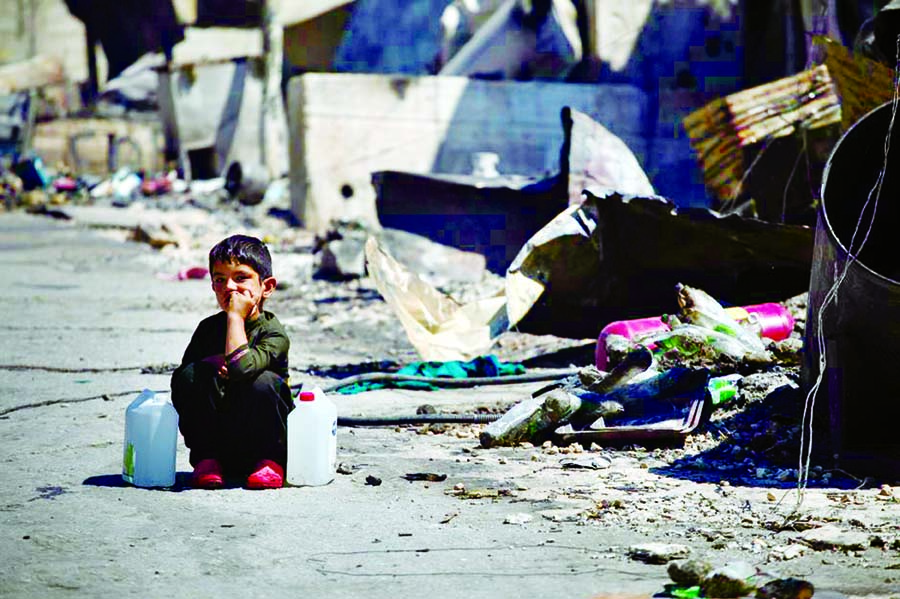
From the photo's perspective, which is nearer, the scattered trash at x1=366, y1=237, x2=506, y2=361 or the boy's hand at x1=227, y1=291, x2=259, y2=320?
the boy's hand at x1=227, y1=291, x2=259, y2=320

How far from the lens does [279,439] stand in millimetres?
3674

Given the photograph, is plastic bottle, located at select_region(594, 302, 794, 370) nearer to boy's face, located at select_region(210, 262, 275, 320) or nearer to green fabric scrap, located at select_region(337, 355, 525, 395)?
green fabric scrap, located at select_region(337, 355, 525, 395)

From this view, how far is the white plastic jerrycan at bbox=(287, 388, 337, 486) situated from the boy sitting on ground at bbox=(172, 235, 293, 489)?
3 cm

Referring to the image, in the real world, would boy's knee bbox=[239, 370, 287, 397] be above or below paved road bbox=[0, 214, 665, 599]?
above

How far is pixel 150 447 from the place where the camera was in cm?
360

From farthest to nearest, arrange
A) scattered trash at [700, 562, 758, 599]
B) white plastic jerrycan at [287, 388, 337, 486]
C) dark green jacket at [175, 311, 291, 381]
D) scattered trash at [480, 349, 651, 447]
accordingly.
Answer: scattered trash at [480, 349, 651, 447]
white plastic jerrycan at [287, 388, 337, 486]
dark green jacket at [175, 311, 291, 381]
scattered trash at [700, 562, 758, 599]

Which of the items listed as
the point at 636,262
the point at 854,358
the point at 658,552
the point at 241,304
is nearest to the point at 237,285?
the point at 241,304

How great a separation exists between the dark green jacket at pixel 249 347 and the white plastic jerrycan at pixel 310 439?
0.14 m

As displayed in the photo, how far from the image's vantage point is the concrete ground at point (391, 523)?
2725mm

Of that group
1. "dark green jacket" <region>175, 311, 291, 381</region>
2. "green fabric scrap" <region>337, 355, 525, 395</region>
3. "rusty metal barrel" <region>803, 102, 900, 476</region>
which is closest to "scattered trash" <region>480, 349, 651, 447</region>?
"rusty metal barrel" <region>803, 102, 900, 476</region>

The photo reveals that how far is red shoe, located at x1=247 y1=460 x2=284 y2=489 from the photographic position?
362 centimetres

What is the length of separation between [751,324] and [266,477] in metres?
2.99

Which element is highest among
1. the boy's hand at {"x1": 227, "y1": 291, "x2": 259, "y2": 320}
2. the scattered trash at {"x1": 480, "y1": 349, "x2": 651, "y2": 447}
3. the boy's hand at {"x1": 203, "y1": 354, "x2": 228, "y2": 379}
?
the boy's hand at {"x1": 227, "y1": 291, "x2": 259, "y2": 320}

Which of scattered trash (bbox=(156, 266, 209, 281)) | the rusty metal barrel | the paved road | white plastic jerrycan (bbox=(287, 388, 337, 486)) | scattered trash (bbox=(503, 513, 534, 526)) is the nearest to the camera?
the paved road
